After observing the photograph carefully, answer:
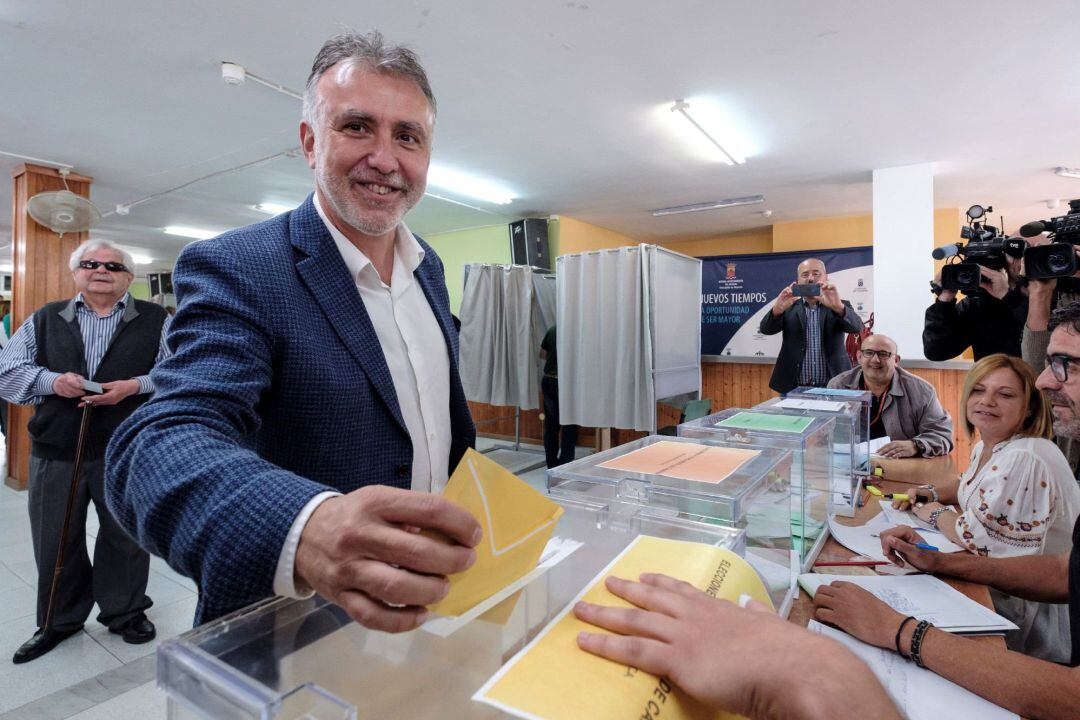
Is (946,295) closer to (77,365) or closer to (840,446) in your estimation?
(840,446)

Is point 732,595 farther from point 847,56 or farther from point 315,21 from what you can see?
point 847,56

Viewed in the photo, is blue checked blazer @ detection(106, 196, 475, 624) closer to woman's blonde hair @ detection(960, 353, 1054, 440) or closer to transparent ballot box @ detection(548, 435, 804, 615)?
transparent ballot box @ detection(548, 435, 804, 615)

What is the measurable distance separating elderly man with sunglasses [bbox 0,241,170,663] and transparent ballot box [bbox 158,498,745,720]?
242cm

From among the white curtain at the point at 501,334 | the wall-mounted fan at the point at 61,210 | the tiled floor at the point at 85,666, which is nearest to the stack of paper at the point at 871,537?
the tiled floor at the point at 85,666

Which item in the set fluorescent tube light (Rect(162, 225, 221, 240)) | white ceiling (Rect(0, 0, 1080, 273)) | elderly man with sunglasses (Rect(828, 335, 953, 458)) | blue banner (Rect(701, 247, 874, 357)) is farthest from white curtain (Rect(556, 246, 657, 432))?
fluorescent tube light (Rect(162, 225, 221, 240))

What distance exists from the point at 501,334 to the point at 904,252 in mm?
3974

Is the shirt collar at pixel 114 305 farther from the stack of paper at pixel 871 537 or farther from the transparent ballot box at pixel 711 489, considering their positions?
the stack of paper at pixel 871 537

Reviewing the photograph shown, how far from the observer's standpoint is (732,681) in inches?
16.3

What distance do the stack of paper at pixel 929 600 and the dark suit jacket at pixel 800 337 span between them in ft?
11.3

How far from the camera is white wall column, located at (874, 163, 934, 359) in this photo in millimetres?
4969

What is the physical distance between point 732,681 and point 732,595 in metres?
0.16

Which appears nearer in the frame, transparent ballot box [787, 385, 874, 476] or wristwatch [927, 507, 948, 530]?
wristwatch [927, 507, 948, 530]

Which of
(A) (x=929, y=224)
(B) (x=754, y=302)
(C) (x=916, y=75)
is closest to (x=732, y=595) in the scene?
(C) (x=916, y=75)

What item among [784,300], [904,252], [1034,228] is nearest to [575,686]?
[1034,228]
